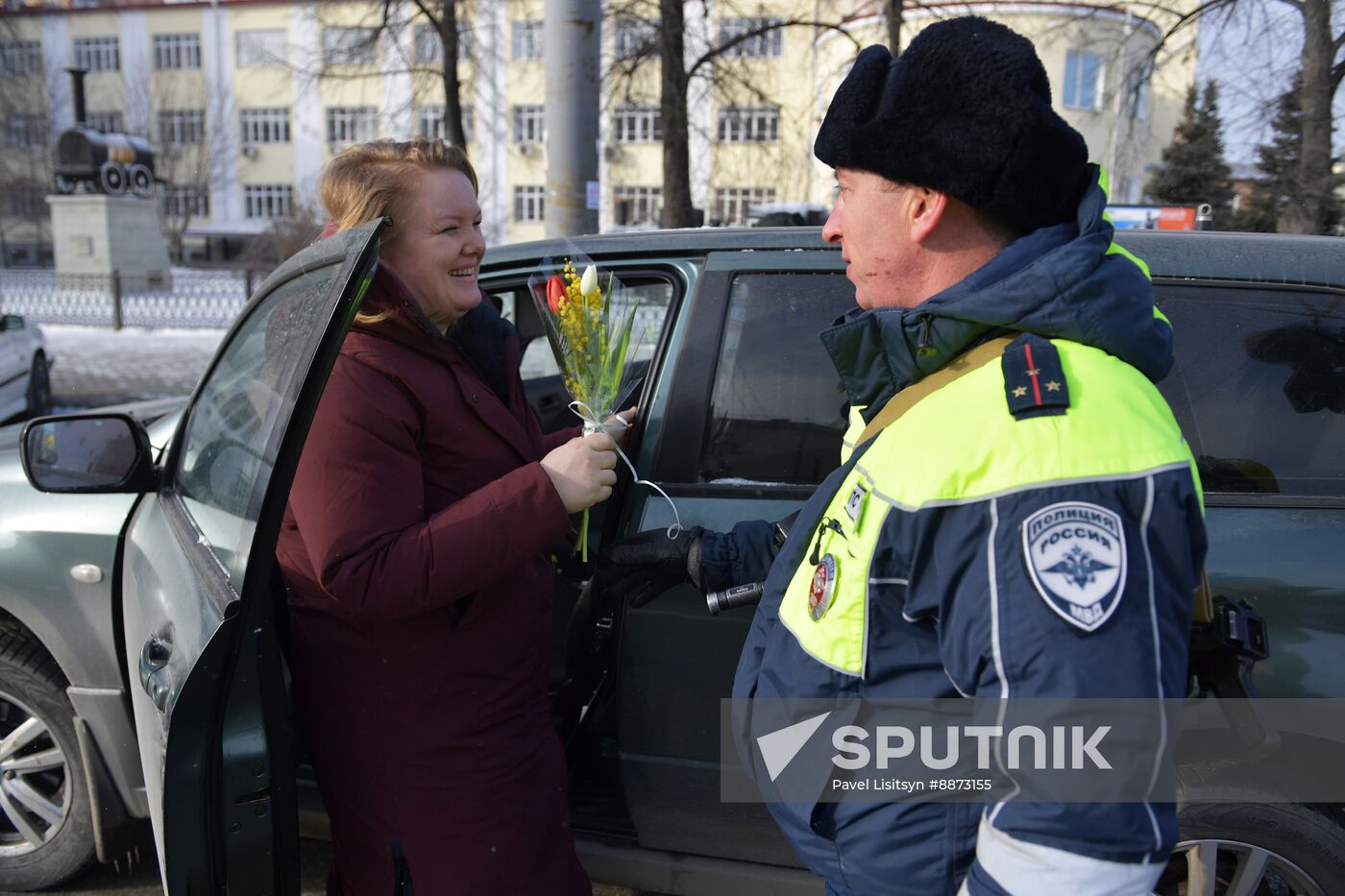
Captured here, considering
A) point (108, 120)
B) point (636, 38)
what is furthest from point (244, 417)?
point (108, 120)

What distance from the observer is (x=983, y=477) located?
1.08m

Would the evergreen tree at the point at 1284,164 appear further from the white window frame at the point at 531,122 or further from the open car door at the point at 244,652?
the white window frame at the point at 531,122

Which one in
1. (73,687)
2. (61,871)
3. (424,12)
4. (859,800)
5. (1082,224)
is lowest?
(61,871)

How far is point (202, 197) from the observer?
48969 millimetres

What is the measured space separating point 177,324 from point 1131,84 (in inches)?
623

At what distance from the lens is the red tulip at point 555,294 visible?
1941 mm

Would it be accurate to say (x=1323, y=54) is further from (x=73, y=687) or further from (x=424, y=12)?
(x=424, y=12)

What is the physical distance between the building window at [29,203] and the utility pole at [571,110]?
1925 inches

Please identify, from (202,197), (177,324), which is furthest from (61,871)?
(202,197)

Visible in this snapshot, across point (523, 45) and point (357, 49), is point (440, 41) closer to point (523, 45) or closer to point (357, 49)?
point (357, 49)

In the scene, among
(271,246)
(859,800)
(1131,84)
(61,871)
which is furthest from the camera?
(271,246)

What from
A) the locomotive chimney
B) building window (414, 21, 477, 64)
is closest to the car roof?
building window (414, 21, 477, 64)

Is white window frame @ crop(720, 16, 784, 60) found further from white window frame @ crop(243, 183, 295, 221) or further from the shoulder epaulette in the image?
white window frame @ crop(243, 183, 295, 221)

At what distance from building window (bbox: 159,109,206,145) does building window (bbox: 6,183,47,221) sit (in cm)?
595
